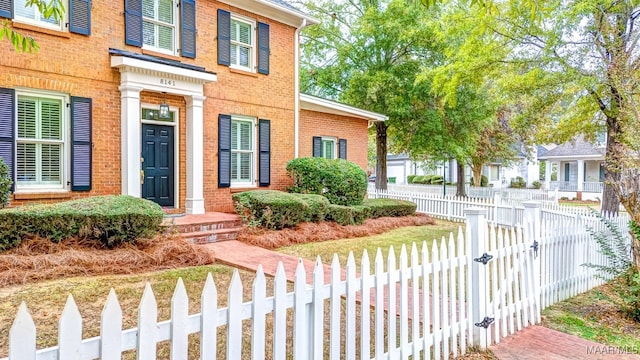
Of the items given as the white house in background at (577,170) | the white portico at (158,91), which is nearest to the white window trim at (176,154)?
the white portico at (158,91)

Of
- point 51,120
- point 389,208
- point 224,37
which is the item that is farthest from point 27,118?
point 389,208

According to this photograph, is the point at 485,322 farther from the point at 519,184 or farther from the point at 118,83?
the point at 519,184

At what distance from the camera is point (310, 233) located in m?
9.28

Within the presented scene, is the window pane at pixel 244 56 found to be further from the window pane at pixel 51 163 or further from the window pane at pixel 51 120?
the window pane at pixel 51 163

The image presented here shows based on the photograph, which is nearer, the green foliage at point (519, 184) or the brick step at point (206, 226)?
the brick step at point (206, 226)

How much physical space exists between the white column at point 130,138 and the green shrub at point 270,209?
2.29 metres

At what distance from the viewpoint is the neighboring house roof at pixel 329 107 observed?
13.4 meters

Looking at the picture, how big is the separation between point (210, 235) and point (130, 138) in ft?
9.19

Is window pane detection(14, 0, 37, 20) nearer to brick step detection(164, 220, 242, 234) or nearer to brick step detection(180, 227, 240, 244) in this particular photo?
brick step detection(164, 220, 242, 234)

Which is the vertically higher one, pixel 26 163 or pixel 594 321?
pixel 26 163

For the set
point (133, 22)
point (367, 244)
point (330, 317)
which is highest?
point (133, 22)

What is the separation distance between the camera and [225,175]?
35.6 feet

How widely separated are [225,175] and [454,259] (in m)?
7.96

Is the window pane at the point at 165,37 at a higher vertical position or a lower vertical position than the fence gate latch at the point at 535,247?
higher
